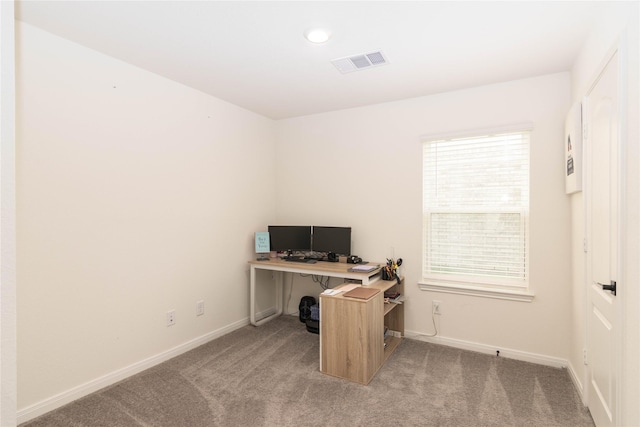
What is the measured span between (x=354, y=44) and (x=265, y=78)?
963 mm

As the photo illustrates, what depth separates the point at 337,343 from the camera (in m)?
2.68

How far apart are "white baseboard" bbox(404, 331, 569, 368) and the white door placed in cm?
68

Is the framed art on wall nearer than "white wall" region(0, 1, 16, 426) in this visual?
No

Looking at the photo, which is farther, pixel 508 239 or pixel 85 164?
pixel 508 239

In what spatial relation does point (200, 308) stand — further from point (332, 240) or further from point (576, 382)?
point (576, 382)

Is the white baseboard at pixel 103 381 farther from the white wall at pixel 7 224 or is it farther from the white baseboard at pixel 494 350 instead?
the white baseboard at pixel 494 350

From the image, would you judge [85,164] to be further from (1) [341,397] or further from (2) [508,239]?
(2) [508,239]

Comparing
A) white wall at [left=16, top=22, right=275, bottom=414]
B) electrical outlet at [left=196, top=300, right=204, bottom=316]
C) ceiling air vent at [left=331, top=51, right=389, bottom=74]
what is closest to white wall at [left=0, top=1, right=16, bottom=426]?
white wall at [left=16, top=22, right=275, bottom=414]

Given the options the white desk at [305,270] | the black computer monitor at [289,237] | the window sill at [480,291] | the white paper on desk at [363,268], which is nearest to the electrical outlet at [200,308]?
the white desk at [305,270]

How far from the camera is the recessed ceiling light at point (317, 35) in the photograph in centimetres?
220

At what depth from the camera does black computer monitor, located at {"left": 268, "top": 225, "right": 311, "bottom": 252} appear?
3961 mm

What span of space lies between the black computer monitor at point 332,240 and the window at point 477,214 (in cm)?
83

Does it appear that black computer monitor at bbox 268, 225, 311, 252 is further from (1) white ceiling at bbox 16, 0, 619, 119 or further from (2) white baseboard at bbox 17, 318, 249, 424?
(1) white ceiling at bbox 16, 0, 619, 119

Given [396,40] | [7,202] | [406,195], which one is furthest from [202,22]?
[406,195]
